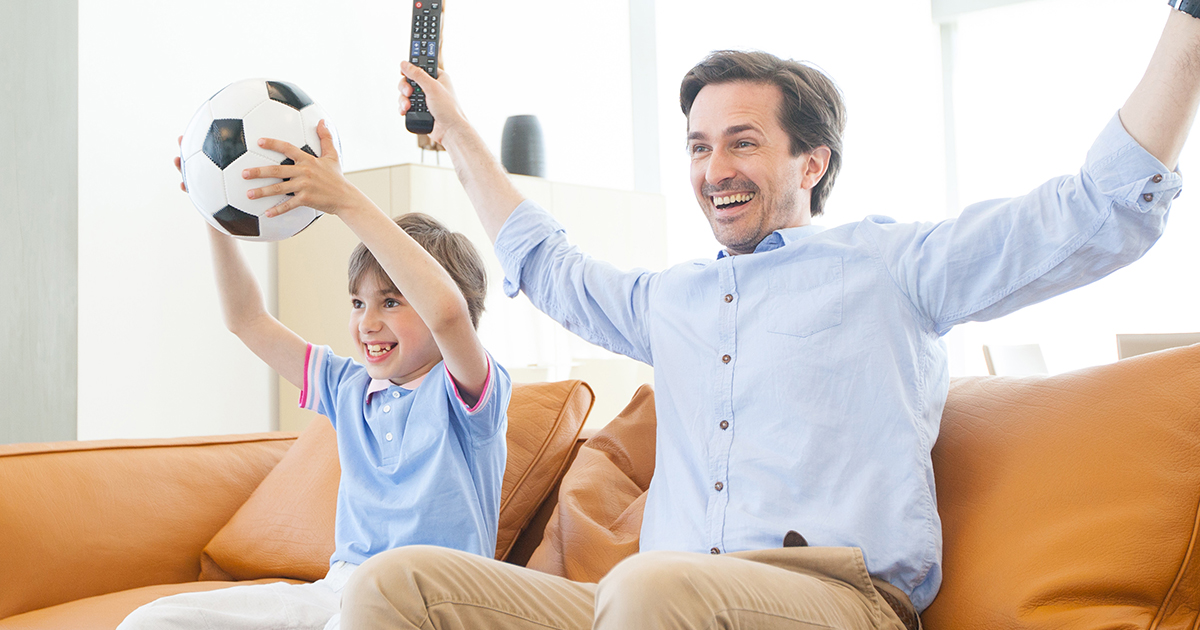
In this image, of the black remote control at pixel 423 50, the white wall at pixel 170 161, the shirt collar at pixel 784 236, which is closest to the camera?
the shirt collar at pixel 784 236

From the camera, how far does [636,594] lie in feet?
2.78

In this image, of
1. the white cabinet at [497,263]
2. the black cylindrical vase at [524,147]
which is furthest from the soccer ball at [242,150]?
the black cylindrical vase at [524,147]

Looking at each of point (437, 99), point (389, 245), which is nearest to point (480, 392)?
point (389, 245)

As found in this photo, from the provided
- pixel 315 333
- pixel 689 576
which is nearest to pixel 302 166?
pixel 689 576

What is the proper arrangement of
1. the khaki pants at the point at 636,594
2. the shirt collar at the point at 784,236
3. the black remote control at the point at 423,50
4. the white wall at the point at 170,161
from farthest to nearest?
the white wall at the point at 170,161, the black remote control at the point at 423,50, the shirt collar at the point at 784,236, the khaki pants at the point at 636,594

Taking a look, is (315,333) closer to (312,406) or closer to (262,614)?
(312,406)

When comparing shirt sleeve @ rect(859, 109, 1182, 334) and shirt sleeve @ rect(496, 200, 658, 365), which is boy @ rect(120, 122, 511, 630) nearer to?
shirt sleeve @ rect(496, 200, 658, 365)

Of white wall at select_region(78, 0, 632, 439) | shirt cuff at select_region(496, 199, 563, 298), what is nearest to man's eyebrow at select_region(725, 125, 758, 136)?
shirt cuff at select_region(496, 199, 563, 298)

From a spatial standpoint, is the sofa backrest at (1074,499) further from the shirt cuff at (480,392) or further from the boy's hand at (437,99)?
the boy's hand at (437,99)

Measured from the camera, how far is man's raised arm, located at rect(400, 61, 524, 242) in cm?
143

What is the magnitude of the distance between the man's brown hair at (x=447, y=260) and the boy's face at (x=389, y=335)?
3cm

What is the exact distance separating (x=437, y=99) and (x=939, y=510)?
904 mm

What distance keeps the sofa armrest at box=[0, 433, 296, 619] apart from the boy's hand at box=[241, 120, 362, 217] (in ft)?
2.33

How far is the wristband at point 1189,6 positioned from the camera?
36.3 inches
